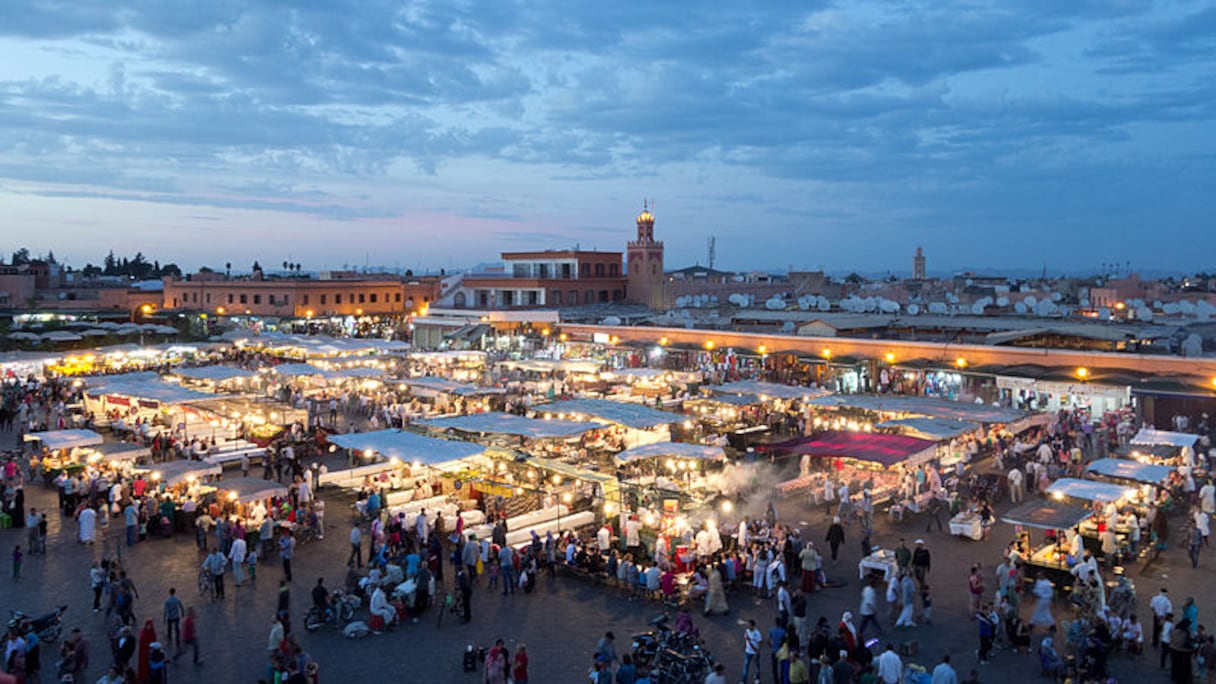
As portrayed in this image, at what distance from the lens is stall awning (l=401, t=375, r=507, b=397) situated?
89.7 ft

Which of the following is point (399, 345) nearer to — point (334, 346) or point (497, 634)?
point (334, 346)

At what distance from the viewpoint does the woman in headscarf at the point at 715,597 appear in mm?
12469

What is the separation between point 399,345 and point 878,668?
111ft

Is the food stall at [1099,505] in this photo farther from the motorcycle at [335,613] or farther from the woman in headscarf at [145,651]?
the woman in headscarf at [145,651]

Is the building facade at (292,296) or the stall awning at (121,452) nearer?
the stall awning at (121,452)

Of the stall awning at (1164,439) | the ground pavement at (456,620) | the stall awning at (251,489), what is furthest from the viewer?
the stall awning at (1164,439)

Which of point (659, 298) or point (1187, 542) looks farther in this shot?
point (659, 298)

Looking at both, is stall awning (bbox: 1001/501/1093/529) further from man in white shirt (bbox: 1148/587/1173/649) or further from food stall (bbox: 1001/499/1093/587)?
man in white shirt (bbox: 1148/587/1173/649)

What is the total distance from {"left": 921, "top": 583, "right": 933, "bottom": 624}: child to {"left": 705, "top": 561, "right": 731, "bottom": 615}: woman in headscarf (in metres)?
2.57

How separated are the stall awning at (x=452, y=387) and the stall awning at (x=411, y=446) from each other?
28.4 ft

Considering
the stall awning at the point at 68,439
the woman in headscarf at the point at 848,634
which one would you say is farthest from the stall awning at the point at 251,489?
the woman in headscarf at the point at 848,634

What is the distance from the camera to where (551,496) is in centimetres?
1641

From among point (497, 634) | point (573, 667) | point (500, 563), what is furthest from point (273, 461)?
point (573, 667)

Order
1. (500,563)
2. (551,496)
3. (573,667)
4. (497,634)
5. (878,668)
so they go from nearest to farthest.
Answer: (878,668) → (573,667) → (497,634) → (500,563) → (551,496)
